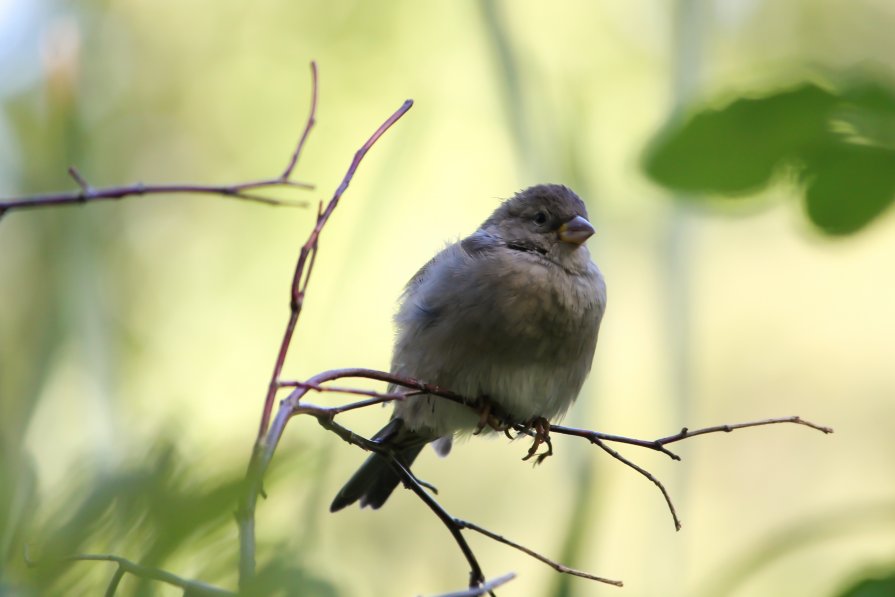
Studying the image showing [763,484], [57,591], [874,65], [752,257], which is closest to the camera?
[57,591]

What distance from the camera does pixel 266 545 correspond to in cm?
80

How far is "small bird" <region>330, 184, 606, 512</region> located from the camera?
13.5 feet

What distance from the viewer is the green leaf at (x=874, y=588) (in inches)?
48.3

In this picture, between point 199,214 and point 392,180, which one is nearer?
point 392,180

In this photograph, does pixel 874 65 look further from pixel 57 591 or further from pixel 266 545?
pixel 57 591

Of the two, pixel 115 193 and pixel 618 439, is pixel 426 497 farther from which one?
pixel 115 193

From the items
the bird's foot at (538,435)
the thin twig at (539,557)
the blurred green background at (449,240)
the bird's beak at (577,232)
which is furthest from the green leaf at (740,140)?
the blurred green background at (449,240)

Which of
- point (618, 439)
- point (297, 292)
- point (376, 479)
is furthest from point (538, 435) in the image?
point (297, 292)

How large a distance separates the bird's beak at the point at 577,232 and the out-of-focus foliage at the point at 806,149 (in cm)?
290

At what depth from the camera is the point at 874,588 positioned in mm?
1240

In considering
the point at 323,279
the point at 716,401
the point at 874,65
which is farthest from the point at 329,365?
the point at 874,65

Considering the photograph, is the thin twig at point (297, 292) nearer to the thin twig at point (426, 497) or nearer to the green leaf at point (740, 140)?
the thin twig at point (426, 497)

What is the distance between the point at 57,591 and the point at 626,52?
9.03 m

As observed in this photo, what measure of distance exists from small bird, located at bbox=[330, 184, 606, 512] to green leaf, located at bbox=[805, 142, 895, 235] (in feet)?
8.50
